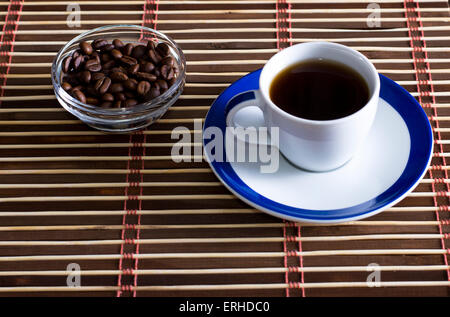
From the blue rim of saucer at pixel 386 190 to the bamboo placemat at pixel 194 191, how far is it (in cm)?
7

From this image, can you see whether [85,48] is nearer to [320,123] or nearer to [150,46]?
[150,46]

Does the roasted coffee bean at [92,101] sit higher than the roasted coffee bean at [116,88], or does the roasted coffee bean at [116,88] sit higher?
the roasted coffee bean at [116,88]

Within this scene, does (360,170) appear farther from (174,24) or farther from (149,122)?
(174,24)

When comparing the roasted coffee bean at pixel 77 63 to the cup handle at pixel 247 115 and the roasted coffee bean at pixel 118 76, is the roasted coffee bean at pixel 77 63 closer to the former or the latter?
the roasted coffee bean at pixel 118 76

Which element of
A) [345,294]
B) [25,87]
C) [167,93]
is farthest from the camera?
[25,87]

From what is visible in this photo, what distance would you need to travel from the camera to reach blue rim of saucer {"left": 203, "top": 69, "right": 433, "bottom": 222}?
0.83 m

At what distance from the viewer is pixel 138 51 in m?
1.04

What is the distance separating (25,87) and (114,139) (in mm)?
261

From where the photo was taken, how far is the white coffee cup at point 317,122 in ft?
2.67

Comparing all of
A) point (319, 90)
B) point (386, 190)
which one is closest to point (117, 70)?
point (319, 90)

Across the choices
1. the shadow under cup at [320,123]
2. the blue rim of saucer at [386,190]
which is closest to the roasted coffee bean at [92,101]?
the blue rim of saucer at [386,190]

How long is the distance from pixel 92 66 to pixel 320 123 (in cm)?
49
